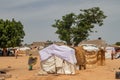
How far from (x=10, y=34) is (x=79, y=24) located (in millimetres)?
24126

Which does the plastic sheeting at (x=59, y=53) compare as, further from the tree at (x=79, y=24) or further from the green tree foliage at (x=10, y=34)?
the tree at (x=79, y=24)

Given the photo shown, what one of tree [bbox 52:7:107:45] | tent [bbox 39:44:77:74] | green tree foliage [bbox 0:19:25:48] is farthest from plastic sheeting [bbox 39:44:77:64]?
tree [bbox 52:7:107:45]

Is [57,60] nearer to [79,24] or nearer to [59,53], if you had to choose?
[59,53]

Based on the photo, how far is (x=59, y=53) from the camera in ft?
86.4

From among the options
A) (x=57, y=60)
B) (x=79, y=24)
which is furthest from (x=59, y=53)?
(x=79, y=24)

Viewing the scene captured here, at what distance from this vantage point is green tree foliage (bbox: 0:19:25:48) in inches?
1370

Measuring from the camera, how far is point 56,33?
247 feet

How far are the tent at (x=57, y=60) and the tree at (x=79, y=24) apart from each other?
144 ft

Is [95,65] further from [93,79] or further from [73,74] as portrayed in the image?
[93,79]

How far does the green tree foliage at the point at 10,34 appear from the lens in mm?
34800

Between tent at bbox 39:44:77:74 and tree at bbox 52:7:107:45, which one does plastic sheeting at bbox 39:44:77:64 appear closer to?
tent at bbox 39:44:77:74

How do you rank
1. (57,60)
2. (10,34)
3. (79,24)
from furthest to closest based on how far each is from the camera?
(79,24), (10,34), (57,60)

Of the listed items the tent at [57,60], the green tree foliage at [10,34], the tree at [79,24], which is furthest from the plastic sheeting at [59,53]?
the tree at [79,24]

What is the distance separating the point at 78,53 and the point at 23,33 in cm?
4395
